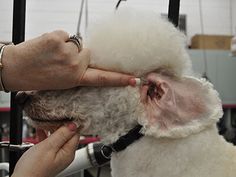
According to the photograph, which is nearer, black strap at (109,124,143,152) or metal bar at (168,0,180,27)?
black strap at (109,124,143,152)

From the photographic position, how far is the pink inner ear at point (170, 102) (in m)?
0.70

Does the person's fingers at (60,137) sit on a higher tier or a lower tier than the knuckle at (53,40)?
lower

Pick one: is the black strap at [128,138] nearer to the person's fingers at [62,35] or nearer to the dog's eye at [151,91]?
the dog's eye at [151,91]

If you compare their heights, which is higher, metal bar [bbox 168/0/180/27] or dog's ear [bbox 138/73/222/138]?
metal bar [bbox 168/0/180/27]

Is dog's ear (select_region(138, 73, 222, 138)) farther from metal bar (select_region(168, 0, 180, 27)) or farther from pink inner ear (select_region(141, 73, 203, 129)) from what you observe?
metal bar (select_region(168, 0, 180, 27))

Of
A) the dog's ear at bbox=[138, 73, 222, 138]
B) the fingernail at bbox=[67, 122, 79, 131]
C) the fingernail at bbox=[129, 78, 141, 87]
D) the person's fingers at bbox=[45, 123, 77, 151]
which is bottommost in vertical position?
the person's fingers at bbox=[45, 123, 77, 151]

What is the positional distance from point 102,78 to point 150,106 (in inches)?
4.4

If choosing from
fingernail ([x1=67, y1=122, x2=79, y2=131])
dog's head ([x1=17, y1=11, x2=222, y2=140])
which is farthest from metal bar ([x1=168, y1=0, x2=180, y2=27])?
fingernail ([x1=67, y1=122, x2=79, y2=131])

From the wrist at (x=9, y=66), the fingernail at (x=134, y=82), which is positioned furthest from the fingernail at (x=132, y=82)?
the wrist at (x=9, y=66)

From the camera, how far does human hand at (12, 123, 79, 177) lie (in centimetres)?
71

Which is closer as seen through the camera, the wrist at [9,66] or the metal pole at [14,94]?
the wrist at [9,66]

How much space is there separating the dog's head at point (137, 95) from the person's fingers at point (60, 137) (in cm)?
2

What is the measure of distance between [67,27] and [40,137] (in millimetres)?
3300

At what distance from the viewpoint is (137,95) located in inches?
28.6
